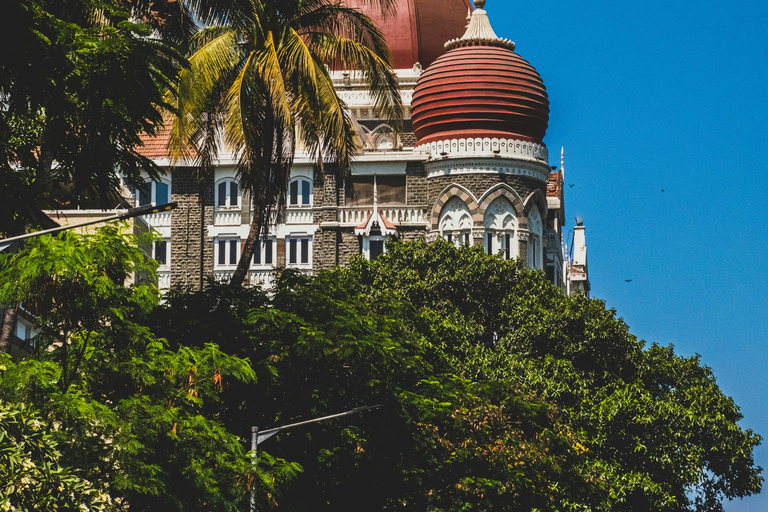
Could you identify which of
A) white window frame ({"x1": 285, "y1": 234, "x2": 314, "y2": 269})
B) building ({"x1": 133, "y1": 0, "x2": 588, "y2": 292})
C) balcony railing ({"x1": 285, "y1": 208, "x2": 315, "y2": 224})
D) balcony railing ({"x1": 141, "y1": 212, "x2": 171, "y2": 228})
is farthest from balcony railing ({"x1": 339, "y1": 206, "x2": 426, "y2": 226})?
balcony railing ({"x1": 141, "y1": 212, "x2": 171, "y2": 228})

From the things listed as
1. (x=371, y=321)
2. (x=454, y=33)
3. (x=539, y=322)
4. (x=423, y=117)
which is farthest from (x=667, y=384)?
(x=454, y=33)

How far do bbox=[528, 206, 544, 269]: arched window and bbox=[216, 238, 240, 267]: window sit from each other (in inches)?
535

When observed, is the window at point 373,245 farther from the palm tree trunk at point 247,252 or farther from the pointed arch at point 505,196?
the palm tree trunk at point 247,252

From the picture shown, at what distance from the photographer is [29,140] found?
2602 centimetres

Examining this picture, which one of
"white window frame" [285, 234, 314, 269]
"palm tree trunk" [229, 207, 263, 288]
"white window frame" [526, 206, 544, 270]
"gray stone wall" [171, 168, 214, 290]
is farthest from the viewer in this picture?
"gray stone wall" [171, 168, 214, 290]

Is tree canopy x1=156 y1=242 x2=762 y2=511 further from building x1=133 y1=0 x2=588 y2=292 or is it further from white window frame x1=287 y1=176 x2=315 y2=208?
white window frame x1=287 y1=176 x2=315 y2=208

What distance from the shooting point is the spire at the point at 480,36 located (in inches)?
2527

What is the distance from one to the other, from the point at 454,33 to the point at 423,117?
11257 millimetres

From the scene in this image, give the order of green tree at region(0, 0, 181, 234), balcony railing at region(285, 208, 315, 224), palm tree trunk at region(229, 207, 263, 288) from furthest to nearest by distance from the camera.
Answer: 1. balcony railing at region(285, 208, 315, 224)
2. palm tree trunk at region(229, 207, 263, 288)
3. green tree at region(0, 0, 181, 234)

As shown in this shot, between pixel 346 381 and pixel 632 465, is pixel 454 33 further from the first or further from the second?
pixel 346 381

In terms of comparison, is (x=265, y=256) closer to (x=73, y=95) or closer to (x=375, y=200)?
(x=375, y=200)

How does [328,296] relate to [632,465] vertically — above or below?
above

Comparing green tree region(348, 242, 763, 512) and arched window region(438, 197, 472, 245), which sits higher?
arched window region(438, 197, 472, 245)

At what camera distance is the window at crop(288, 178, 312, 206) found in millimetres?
64062
